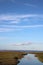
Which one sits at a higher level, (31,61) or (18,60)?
(18,60)

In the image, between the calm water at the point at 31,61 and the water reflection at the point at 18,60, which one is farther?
the calm water at the point at 31,61

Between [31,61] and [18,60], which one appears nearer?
[18,60]

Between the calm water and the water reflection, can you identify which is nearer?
the water reflection
